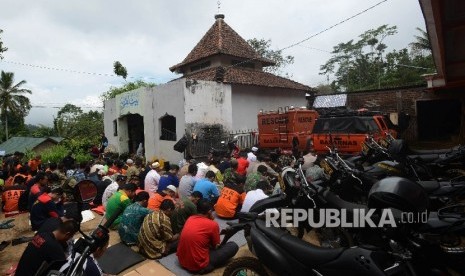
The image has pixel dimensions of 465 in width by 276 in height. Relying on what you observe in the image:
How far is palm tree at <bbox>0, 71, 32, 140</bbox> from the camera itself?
39.4m

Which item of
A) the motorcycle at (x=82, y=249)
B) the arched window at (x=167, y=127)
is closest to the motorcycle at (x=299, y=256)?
the motorcycle at (x=82, y=249)

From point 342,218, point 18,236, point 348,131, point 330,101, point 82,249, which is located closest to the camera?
point 82,249

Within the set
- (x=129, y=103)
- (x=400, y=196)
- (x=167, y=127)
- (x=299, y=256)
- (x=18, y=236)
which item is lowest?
(x=18, y=236)

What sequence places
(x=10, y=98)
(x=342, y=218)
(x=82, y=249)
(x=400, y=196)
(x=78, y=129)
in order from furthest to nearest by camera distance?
(x=10, y=98), (x=78, y=129), (x=342, y=218), (x=400, y=196), (x=82, y=249)

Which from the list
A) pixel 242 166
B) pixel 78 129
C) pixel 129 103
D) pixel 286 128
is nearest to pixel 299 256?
pixel 242 166

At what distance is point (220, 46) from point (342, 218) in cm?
1664

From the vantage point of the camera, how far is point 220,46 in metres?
18.9

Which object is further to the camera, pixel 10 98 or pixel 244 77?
pixel 10 98

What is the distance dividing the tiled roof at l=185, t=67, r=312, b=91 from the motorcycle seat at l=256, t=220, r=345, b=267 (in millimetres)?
13134

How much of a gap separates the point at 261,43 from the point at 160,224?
1182 inches

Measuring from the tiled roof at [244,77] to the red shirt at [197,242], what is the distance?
1170 cm

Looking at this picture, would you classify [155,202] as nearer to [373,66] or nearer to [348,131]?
[348,131]

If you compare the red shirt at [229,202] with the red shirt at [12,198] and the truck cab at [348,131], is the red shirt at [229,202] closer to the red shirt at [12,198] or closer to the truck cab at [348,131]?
the truck cab at [348,131]

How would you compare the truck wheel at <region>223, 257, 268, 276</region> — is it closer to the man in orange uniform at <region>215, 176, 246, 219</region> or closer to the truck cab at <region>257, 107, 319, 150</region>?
the man in orange uniform at <region>215, 176, 246, 219</region>
